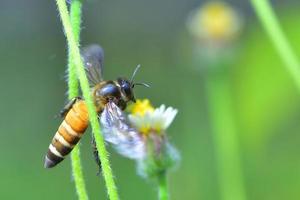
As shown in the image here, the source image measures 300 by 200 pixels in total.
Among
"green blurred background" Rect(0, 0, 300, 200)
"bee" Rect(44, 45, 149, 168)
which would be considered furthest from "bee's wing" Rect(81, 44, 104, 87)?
"green blurred background" Rect(0, 0, 300, 200)

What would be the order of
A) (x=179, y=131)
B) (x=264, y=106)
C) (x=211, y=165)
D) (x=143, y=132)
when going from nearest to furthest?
(x=143, y=132) → (x=264, y=106) → (x=211, y=165) → (x=179, y=131)

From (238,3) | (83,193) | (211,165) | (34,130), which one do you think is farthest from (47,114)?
(83,193)

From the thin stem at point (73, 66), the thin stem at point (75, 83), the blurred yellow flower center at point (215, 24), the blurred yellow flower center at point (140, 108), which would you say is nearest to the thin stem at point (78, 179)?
the thin stem at point (75, 83)

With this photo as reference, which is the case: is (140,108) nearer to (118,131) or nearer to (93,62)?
(93,62)

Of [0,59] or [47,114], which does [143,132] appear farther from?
[0,59]

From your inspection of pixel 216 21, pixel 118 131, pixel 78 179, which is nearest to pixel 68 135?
pixel 118 131

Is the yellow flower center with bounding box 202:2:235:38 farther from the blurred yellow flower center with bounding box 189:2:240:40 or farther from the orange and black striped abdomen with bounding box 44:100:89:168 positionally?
the orange and black striped abdomen with bounding box 44:100:89:168

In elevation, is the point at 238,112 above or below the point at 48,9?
below
